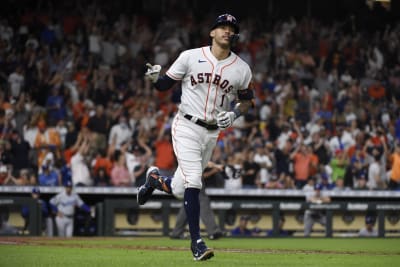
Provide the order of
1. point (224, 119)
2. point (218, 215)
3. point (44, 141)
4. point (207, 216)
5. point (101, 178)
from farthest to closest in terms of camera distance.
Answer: point (44, 141) < point (101, 178) < point (218, 215) < point (207, 216) < point (224, 119)

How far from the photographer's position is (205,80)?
31.0 feet

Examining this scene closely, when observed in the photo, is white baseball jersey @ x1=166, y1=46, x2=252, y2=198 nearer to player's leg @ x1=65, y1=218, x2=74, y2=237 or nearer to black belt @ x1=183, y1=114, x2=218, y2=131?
black belt @ x1=183, y1=114, x2=218, y2=131

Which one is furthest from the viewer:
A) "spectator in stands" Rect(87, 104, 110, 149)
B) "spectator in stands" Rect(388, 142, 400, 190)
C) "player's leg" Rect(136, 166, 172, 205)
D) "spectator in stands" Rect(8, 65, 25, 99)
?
"spectator in stands" Rect(8, 65, 25, 99)

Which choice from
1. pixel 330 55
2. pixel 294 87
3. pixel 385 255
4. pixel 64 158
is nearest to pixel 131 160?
pixel 64 158

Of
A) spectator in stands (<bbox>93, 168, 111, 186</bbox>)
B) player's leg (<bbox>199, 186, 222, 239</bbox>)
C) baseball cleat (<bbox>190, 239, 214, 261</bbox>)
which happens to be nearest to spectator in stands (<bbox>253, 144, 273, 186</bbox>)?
spectator in stands (<bbox>93, 168, 111, 186</bbox>)

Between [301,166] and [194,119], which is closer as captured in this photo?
[194,119]

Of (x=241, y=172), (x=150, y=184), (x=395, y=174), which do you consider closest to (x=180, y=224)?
(x=241, y=172)

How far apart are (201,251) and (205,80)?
5.74ft

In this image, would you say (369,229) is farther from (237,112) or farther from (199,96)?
(199,96)

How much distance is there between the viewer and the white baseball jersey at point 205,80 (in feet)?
31.0

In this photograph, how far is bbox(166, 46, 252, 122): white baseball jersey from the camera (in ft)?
31.0

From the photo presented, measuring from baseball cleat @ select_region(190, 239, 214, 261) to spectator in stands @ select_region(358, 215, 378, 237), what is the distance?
10277 mm

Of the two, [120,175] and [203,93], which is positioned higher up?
[203,93]

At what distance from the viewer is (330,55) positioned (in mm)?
24375
